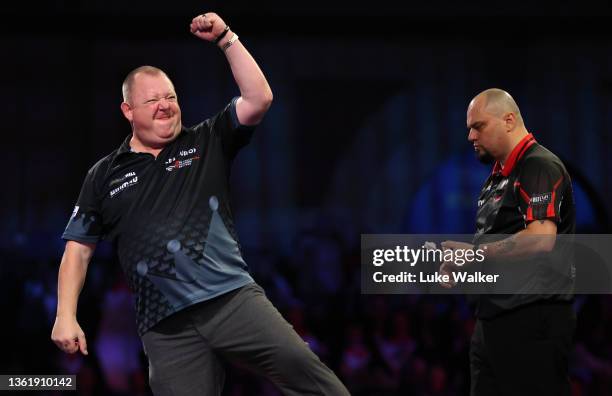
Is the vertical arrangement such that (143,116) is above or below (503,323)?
above

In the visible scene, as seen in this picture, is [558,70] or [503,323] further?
[558,70]

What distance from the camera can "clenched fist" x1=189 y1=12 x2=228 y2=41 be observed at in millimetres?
2461

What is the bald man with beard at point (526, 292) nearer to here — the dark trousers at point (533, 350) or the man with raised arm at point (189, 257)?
the dark trousers at point (533, 350)

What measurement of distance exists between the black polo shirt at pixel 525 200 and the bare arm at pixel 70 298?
139cm

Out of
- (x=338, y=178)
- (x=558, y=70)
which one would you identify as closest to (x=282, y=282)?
(x=338, y=178)

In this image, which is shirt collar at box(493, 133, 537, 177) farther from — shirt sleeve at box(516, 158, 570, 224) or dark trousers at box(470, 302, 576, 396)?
dark trousers at box(470, 302, 576, 396)

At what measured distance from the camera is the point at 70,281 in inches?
101

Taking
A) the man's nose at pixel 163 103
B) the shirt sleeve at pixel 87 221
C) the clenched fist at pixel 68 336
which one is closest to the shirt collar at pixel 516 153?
the man's nose at pixel 163 103

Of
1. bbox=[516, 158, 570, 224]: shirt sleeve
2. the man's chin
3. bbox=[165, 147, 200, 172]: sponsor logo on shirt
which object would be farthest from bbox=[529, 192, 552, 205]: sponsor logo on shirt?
bbox=[165, 147, 200, 172]: sponsor logo on shirt

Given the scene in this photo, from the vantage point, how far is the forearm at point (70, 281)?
253 cm

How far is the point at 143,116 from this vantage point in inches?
103

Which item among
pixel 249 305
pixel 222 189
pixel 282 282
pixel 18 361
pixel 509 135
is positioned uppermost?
pixel 509 135

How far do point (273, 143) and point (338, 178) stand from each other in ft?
1.76

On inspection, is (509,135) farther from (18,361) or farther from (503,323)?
(18,361)
